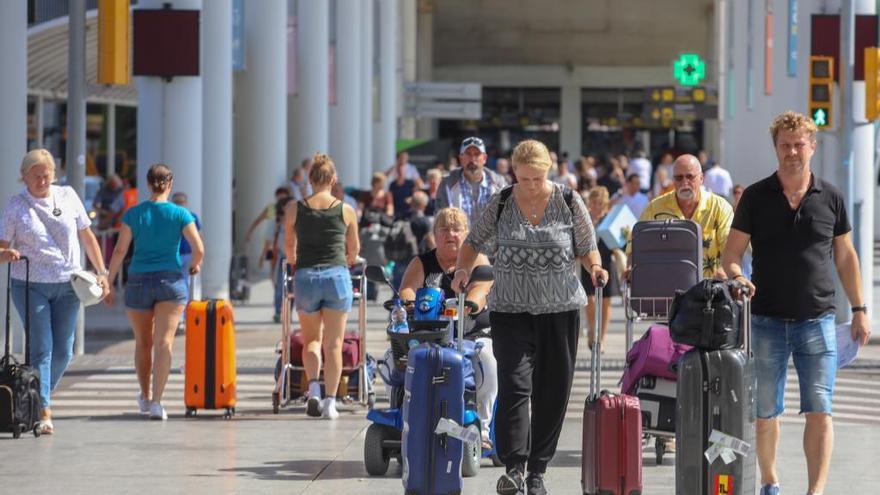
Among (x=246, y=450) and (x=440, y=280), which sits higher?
(x=440, y=280)

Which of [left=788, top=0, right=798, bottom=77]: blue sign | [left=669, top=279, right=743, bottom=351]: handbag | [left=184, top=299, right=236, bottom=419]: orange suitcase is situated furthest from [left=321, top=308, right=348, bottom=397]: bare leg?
[left=788, top=0, right=798, bottom=77]: blue sign

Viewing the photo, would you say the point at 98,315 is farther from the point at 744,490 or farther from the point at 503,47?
the point at 503,47

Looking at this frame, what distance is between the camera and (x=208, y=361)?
1295 cm

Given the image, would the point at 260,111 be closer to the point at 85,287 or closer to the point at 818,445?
the point at 85,287

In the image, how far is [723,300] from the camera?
8.41 meters

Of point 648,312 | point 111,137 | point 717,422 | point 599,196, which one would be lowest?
point 717,422

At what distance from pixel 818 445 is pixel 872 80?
34.4 ft

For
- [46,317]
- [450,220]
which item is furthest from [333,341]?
[450,220]

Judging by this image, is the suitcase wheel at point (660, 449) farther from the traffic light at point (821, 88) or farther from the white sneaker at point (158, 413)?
the traffic light at point (821, 88)

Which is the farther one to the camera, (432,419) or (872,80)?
(872,80)

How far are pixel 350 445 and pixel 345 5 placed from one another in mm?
31349

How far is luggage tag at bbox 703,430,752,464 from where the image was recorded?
27.4 feet

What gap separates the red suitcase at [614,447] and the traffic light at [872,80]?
34.7ft

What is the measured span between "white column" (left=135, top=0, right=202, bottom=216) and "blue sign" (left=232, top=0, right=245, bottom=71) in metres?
7.07
